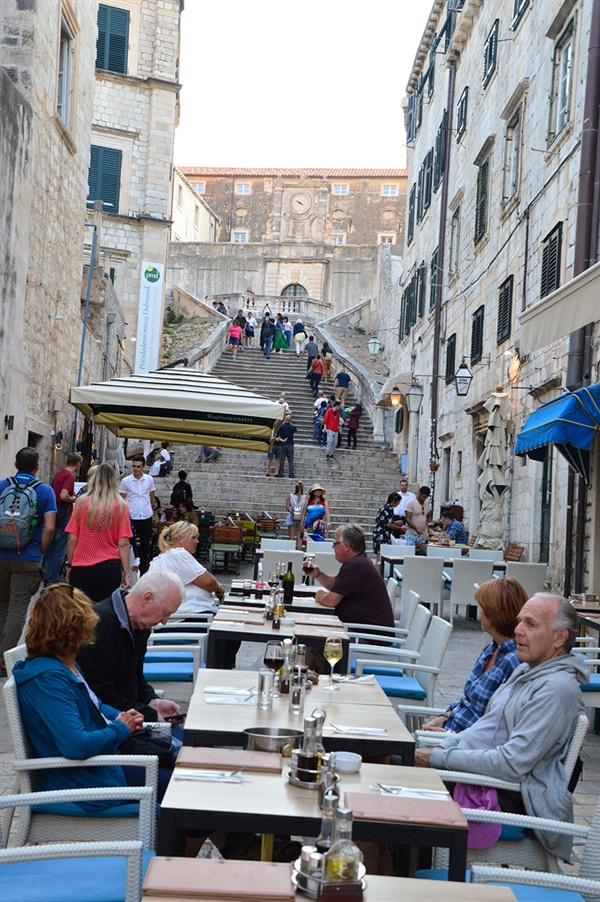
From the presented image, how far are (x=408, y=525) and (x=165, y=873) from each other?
1344 centimetres

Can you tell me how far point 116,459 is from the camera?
21.5 m

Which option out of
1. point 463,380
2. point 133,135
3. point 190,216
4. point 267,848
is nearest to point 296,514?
point 463,380

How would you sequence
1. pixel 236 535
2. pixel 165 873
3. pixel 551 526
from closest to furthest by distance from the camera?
pixel 165 873 → pixel 551 526 → pixel 236 535

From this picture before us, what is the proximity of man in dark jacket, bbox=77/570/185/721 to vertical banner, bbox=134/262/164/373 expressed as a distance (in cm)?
2535

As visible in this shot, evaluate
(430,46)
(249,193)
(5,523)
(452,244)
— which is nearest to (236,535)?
(5,523)

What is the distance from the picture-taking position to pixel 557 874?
2.96m

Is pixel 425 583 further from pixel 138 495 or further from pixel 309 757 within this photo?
pixel 309 757

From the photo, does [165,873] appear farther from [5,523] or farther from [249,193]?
[249,193]

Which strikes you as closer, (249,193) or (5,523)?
(5,523)

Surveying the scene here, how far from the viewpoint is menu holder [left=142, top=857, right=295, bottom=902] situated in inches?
88.2

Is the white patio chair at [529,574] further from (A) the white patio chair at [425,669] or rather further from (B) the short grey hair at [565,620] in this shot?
(B) the short grey hair at [565,620]

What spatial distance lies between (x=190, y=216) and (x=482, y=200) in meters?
44.5

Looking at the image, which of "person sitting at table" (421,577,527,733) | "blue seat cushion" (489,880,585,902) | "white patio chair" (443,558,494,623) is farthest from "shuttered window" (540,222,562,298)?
"blue seat cushion" (489,880,585,902)

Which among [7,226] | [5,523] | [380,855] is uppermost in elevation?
[7,226]
